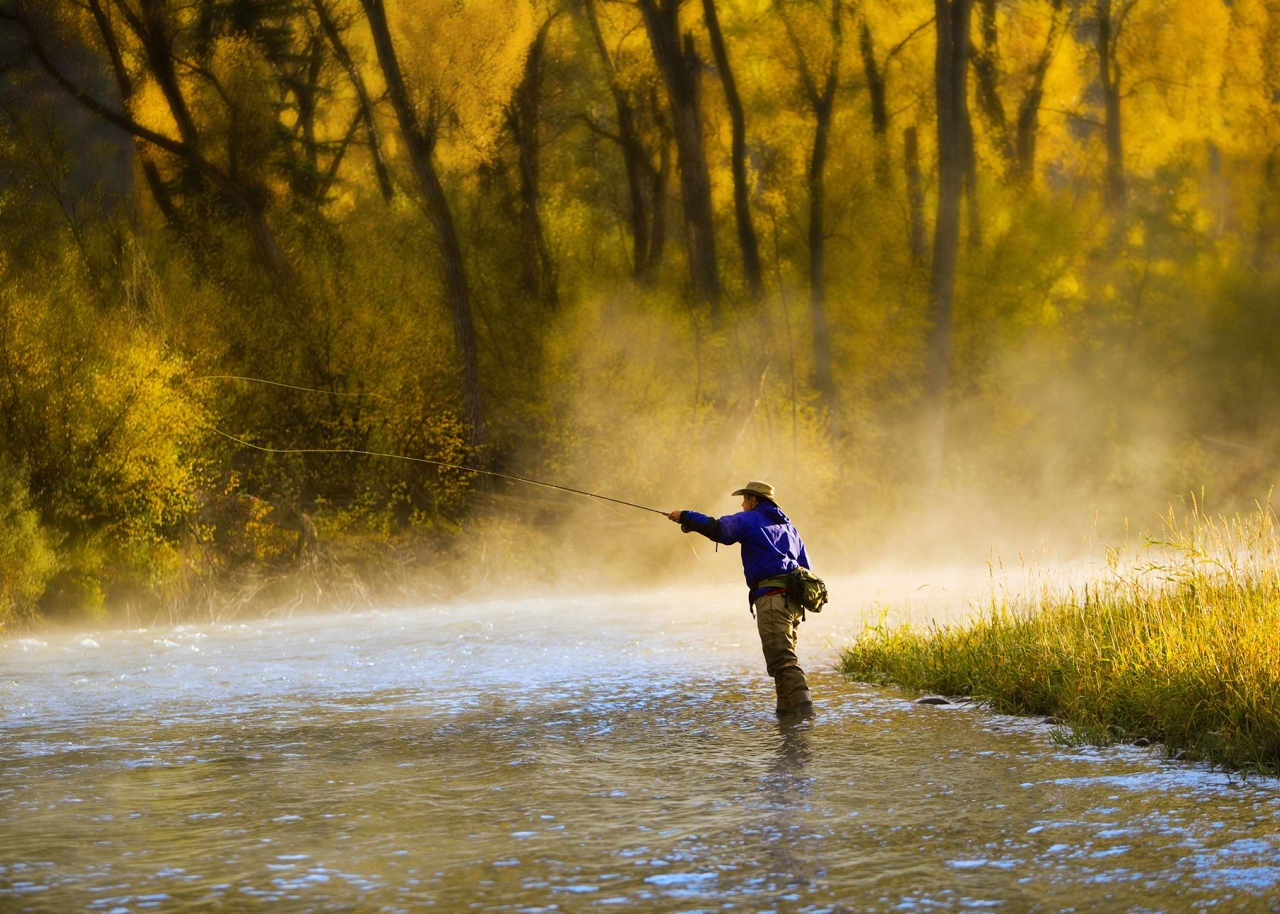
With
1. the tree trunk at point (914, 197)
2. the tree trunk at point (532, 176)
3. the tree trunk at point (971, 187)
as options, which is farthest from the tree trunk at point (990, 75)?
the tree trunk at point (532, 176)

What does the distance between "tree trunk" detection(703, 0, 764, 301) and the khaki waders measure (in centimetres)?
1892

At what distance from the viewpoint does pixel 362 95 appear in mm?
27344

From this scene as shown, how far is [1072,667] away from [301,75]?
2157cm

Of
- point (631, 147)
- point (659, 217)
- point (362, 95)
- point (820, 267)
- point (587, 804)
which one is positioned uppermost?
point (362, 95)

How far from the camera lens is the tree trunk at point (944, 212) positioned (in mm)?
30203

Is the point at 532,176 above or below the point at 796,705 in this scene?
above

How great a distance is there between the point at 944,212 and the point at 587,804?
24.9 meters

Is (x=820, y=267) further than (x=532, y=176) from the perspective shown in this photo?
Yes

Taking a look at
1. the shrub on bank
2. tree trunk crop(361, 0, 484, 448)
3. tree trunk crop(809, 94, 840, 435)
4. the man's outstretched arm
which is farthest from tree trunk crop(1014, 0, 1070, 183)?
the man's outstretched arm

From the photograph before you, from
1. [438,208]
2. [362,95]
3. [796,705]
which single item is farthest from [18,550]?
[362,95]

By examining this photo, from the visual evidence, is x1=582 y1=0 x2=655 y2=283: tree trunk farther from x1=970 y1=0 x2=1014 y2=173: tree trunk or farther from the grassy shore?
the grassy shore

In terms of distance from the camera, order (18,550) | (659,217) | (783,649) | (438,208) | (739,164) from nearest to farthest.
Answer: (783,649), (18,550), (438,208), (739,164), (659,217)

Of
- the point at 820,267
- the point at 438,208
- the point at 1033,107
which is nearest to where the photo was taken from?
the point at 438,208

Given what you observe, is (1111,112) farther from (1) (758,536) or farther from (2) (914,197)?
(1) (758,536)
